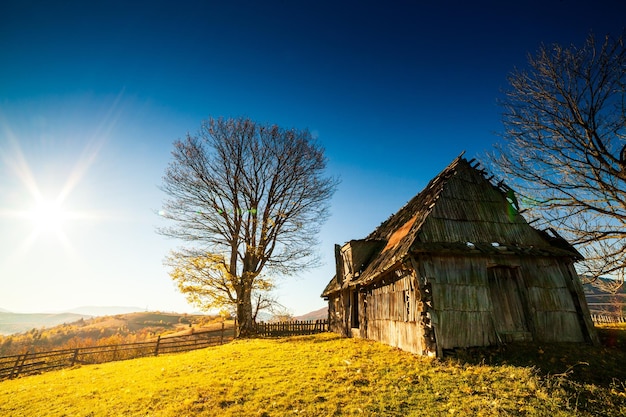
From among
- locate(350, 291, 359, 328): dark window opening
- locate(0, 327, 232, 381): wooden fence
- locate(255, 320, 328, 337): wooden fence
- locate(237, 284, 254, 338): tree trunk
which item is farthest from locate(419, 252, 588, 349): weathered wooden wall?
locate(0, 327, 232, 381): wooden fence

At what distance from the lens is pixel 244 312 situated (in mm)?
18797

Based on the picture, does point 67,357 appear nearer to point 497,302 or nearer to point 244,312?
point 244,312

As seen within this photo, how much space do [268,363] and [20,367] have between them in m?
16.2

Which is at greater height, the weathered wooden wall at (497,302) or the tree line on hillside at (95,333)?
the weathered wooden wall at (497,302)

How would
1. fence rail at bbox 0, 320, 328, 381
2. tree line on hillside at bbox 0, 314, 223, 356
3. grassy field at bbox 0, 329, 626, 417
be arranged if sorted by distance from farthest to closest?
tree line on hillside at bbox 0, 314, 223, 356 → fence rail at bbox 0, 320, 328, 381 → grassy field at bbox 0, 329, 626, 417

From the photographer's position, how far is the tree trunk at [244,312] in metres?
18.7

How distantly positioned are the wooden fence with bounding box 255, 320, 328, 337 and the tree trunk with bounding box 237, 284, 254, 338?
1580 mm

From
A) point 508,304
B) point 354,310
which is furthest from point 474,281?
point 354,310

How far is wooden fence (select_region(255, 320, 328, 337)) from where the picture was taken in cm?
2094

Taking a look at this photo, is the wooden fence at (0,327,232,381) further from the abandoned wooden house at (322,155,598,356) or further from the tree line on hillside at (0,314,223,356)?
the abandoned wooden house at (322,155,598,356)

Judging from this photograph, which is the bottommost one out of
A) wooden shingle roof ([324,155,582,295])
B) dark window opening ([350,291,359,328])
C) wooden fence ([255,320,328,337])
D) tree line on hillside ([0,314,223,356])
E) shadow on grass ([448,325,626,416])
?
tree line on hillside ([0,314,223,356])

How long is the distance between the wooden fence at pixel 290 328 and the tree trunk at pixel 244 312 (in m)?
1.58

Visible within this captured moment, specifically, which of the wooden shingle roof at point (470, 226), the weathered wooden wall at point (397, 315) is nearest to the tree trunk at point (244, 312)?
the weathered wooden wall at point (397, 315)

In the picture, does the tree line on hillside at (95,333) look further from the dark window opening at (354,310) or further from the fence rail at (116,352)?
the dark window opening at (354,310)
